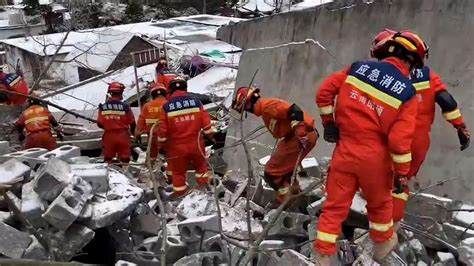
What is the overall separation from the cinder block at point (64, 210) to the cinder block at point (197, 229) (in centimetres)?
85

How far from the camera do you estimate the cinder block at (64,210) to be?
3879 mm

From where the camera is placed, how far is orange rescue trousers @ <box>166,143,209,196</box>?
6.41 metres

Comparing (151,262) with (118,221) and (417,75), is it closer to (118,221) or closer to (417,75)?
(118,221)

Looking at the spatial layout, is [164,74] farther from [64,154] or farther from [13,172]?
[13,172]

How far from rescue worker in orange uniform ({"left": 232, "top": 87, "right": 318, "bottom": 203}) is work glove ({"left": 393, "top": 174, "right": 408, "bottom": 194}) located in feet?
4.08

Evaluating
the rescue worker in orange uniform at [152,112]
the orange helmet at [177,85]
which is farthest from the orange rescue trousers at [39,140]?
the orange helmet at [177,85]

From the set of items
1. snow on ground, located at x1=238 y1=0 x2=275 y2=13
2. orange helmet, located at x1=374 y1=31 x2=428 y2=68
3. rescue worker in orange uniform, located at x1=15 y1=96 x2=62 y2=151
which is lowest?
snow on ground, located at x1=238 y1=0 x2=275 y2=13

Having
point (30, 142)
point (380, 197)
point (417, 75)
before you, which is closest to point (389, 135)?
point (380, 197)

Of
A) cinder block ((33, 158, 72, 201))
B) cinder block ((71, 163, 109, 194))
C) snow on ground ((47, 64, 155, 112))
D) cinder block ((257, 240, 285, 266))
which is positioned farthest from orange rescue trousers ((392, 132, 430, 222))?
snow on ground ((47, 64, 155, 112))

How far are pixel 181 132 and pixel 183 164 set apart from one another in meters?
0.41

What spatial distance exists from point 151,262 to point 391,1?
3832mm

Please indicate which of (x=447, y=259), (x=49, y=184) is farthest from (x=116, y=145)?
(x=447, y=259)

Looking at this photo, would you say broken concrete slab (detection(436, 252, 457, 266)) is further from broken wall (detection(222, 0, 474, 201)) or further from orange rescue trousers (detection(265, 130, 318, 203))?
orange rescue trousers (detection(265, 130, 318, 203))

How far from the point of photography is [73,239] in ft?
13.1
